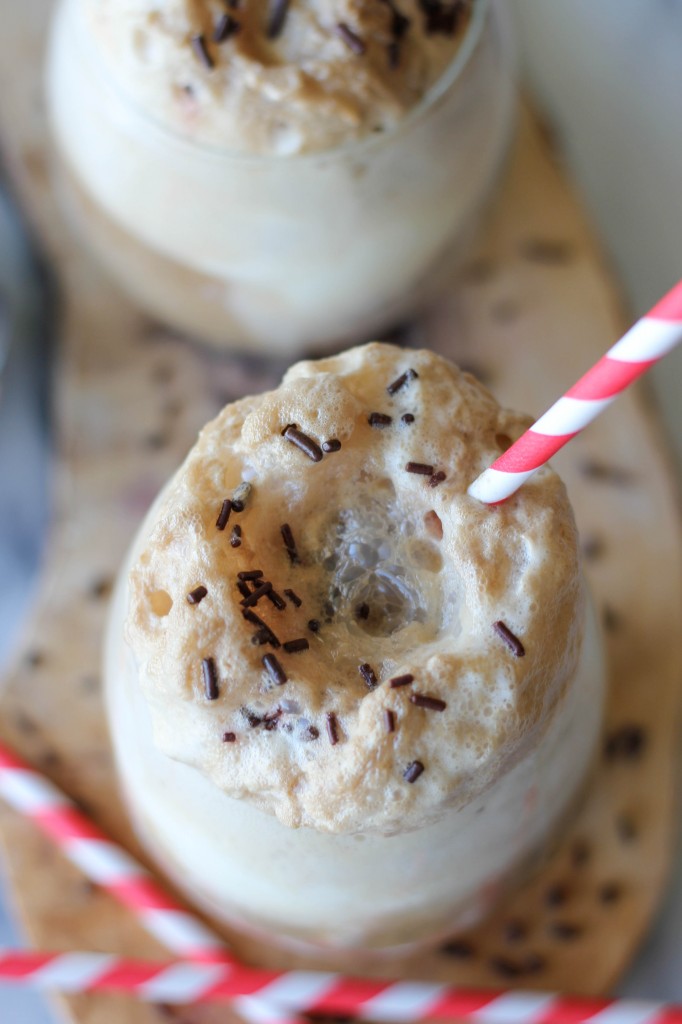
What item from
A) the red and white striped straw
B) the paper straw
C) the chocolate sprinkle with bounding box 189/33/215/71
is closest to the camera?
the red and white striped straw

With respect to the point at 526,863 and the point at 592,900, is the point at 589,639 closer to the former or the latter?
the point at 526,863

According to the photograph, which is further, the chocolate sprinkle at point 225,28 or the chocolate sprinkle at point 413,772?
the chocolate sprinkle at point 225,28

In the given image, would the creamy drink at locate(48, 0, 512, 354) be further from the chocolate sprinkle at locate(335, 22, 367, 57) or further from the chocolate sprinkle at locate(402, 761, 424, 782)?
the chocolate sprinkle at locate(402, 761, 424, 782)

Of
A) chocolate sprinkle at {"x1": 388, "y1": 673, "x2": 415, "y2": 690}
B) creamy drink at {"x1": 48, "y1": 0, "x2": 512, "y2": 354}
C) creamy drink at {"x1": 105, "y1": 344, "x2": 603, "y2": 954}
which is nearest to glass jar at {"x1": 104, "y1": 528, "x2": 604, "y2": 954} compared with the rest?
creamy drink at {"x1": 105, "y1": 344, "x2": 603, "y2": 954}

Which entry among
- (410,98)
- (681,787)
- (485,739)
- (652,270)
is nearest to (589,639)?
(485,739)

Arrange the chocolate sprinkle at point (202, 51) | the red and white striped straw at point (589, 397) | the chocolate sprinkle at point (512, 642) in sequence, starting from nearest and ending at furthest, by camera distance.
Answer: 1. the red and white striped straw at point (589, 397)
2. the chocolate sprinkle at point (512, 642)
3. the chocolate sprinkle at point (202, 51)

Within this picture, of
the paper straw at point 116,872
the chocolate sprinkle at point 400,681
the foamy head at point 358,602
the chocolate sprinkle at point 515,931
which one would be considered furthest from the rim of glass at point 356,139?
the chocolate sprinkle at point 515,931

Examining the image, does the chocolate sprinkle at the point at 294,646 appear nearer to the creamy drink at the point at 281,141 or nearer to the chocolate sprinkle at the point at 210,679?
the chocolate sprinkle at the point at 210,679
